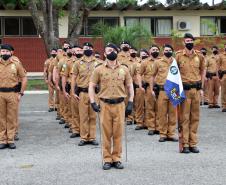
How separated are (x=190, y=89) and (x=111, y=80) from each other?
1970mm

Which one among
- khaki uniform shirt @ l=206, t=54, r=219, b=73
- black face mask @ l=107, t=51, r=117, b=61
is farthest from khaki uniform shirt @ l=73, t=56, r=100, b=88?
khaki uniform shirt @ l=206, t=54, r=219, b=73

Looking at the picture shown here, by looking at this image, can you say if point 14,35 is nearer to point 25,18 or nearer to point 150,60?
point 25,18

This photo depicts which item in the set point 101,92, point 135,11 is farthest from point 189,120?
point 135,11

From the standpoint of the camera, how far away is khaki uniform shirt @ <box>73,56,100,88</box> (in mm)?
11578

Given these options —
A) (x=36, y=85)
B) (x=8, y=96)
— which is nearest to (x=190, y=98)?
(x=8, y=96)

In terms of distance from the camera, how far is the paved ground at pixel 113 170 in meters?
8.19

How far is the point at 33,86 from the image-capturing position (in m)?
27.2

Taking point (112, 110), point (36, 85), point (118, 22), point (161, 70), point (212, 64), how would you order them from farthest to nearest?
point (118, 22), point (36, 85), point (212, 64), point (161, 70), point (112, 110)

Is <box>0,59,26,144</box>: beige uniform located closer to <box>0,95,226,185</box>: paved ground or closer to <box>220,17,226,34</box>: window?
<box>0,95,226,185</box>: paved ground

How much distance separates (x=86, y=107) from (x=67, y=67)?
2.29 m

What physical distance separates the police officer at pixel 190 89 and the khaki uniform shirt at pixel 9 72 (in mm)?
3365

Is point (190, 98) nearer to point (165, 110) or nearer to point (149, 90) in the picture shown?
point (165, 110)

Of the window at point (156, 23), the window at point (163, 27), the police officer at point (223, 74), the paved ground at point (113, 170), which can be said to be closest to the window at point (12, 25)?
the window at point (156, 23)

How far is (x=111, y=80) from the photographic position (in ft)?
30.1
